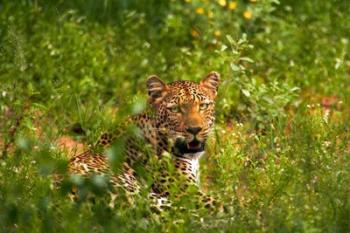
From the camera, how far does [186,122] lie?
9.04 meters

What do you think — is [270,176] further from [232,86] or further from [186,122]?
[232,86]

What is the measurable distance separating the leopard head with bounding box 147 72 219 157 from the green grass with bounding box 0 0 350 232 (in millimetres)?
216

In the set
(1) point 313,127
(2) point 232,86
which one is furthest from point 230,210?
(2) point 232,86

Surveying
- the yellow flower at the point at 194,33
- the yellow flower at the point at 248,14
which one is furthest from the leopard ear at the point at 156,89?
the yellow flower at the point at 248,14

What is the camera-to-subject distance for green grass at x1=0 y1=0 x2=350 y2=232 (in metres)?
7.05

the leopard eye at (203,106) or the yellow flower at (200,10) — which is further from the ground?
the leopard eye at (203,106)

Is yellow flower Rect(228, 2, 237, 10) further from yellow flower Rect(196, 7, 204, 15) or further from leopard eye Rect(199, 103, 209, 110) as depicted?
leopard eye Rect(199, 103, 209, 110)

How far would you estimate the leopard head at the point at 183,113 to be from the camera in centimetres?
904

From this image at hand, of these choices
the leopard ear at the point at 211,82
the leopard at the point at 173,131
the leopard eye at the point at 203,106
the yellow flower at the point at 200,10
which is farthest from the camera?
the yellow flower at the point at 200,10

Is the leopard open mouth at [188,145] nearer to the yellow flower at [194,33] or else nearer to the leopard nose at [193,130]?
the leopard nose at [193,130]

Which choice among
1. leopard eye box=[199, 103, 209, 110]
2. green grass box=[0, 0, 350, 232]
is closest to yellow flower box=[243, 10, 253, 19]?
green grass box=[0, 0, 350, 232]

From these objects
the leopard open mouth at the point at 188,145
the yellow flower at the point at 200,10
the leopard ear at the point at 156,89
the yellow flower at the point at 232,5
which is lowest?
the leopard open mouth at the point at 188,145

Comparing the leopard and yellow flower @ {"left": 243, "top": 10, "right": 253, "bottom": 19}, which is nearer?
the leopard

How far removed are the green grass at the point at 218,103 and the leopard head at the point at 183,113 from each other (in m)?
0.22
